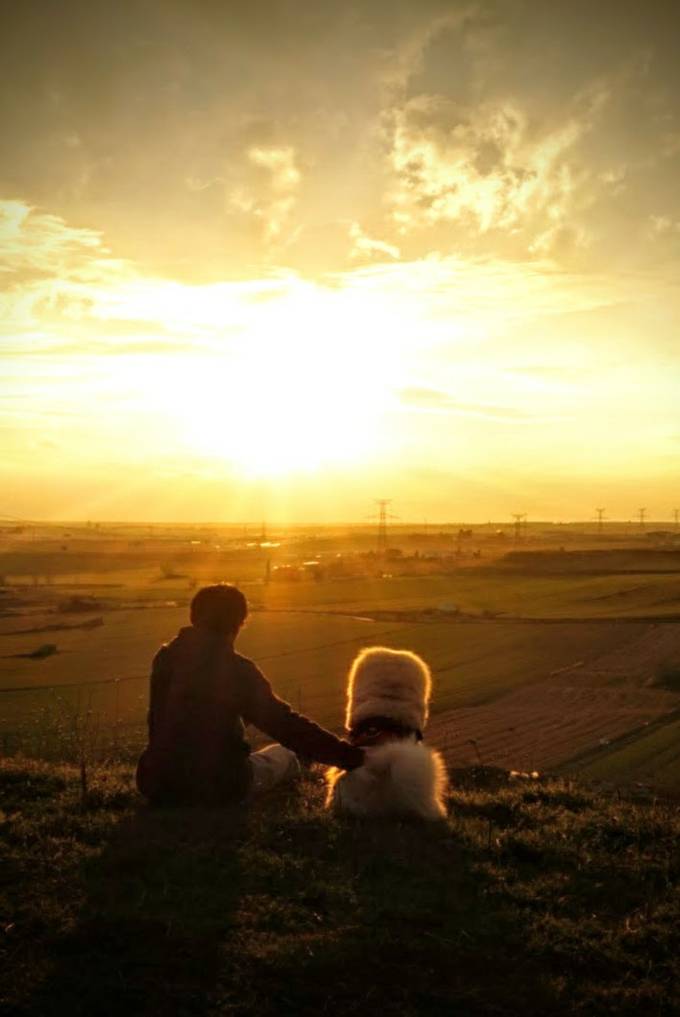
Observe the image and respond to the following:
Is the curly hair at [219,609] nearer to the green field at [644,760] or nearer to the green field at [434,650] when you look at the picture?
the green field at [434,650]

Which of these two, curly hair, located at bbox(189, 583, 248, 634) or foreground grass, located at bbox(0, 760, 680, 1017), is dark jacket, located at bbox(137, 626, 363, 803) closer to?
curly hair, located at bbox(189, 583, 248, 634)

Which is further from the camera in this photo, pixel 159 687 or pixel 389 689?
pixel 389 689

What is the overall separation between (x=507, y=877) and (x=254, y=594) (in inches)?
3601

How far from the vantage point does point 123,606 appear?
7875 cm

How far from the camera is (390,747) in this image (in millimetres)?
6988

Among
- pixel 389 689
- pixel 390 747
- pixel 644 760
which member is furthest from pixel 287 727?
pixel 644 760

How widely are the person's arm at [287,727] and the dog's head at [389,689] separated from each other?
1079 millimetres

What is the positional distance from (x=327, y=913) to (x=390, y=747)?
7.37ft

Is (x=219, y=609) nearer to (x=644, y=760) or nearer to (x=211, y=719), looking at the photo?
(x=211, y=719)

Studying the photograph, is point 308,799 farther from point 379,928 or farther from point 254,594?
point 254,594

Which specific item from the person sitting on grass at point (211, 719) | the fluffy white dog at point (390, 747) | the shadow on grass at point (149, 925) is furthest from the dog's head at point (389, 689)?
the shadow on grass at point (149, 925)

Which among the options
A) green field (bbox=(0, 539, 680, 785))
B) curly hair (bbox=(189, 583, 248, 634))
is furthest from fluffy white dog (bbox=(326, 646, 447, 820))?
green field (bbox=(0, 539, 680, 785))

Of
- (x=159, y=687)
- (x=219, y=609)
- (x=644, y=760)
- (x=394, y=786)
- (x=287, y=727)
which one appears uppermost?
(x=219, y=609)

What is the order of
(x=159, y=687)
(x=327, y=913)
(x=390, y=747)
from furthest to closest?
1. (x=390, y=747)
2. (x=159, y=687)
3. (x=327, y=913)
